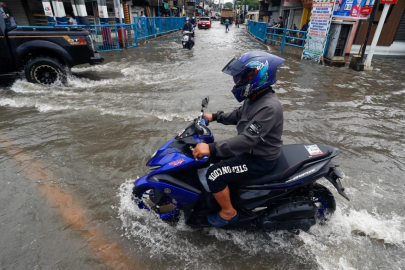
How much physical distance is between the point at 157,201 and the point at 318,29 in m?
12.2

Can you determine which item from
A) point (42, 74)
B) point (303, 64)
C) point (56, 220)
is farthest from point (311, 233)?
point (303, 64)

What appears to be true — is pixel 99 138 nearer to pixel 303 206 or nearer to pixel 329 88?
pixel 303 206

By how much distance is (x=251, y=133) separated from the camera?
2010mm

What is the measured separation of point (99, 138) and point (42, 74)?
13.1 feet

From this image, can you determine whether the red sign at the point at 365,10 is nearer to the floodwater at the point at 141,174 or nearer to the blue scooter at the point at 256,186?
the floodwater at the point at 141,174

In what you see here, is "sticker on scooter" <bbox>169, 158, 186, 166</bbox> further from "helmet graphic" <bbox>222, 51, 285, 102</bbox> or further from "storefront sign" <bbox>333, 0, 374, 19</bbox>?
"storefront sign" <bbox>333, 0, 374, 19</bbox>

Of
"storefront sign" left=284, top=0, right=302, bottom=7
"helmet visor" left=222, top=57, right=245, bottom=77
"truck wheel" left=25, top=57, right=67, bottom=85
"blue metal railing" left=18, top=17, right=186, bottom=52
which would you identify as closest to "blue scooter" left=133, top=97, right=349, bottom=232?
"helmet visor" left=222, top=57, right=245, bottom=77

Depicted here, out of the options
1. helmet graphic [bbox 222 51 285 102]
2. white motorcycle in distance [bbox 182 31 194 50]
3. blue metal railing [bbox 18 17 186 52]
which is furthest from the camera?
white motorcycle in distance [bbox 182 31 194 50]

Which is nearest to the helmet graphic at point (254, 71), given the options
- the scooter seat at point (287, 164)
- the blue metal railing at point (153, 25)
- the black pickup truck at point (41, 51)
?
the scooter seat at point (287, 164)

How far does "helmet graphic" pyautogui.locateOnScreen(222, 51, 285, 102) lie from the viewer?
6.61 feet

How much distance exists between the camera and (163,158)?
2.36 metres

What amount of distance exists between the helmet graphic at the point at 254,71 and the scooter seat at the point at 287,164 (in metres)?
0.74

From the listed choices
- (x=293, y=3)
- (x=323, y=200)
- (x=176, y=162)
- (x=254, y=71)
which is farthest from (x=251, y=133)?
(x=293, y=3)

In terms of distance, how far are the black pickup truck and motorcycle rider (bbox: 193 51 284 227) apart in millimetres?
6491
